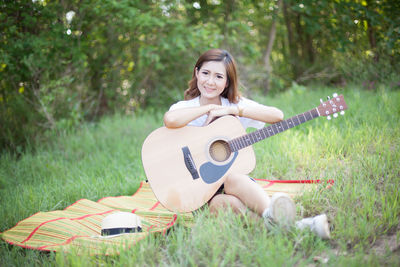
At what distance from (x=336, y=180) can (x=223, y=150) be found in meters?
0.91

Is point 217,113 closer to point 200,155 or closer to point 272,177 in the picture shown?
point 200,155

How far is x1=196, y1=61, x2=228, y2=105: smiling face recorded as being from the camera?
8.63ft

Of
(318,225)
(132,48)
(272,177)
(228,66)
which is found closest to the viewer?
(318,225)

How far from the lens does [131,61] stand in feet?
23.9

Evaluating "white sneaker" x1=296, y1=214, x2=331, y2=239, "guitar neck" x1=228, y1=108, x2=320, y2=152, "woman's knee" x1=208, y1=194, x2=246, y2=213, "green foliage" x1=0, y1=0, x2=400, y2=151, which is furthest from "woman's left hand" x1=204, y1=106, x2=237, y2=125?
"green foliage" x1=0, y1=0, x2=400, y2=151

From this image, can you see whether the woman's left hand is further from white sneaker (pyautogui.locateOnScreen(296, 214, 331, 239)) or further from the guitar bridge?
white sneaker (pyautogui.locateOnScreen(296, 214, 331, 239))

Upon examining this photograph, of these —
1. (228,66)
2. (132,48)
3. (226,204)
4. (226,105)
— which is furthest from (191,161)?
(132,48)

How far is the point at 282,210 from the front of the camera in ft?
6.40

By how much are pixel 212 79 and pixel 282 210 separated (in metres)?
1.18

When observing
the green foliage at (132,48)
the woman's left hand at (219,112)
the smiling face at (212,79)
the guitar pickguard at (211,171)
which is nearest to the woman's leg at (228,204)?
the guitar pickguard at (211,171)

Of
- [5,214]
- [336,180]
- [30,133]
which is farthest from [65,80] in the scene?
[336,180]

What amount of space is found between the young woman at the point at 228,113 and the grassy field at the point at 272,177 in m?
0.11

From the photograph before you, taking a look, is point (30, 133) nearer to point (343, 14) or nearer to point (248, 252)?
point (248, 252)

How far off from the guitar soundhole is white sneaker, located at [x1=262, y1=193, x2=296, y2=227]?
2.07 feet
